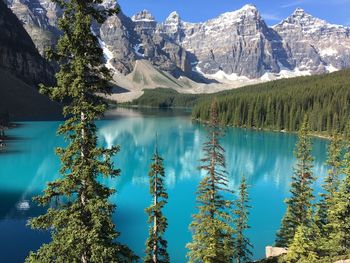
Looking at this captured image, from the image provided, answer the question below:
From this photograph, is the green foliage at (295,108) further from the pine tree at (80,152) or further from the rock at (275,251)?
the pine tree at (80,152)

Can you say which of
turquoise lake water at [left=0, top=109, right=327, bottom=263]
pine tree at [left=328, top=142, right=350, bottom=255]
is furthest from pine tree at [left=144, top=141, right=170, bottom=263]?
turquoise lake water at [left=0, top=109, right=327, bottom=263]

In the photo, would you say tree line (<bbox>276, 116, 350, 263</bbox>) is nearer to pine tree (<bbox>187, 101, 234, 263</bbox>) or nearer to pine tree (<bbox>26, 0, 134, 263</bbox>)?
pine tree (<bbox>187, 101, 234, 263</bbox>)

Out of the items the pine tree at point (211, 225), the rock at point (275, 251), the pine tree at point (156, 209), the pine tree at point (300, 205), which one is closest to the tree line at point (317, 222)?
the pine tree at point (300, 205)

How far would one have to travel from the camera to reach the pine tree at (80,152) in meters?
14.6

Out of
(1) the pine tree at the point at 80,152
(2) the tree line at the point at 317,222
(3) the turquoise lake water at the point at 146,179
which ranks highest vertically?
(1) the pine tree at the point at 80,152

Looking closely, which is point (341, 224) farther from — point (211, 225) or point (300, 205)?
point (211, 225)

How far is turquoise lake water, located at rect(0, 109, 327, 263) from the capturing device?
42431 millimetres

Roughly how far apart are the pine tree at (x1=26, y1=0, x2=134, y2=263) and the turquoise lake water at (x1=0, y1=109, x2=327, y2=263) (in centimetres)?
2380

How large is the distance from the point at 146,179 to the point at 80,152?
5854 centimetres

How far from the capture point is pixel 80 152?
1541cm

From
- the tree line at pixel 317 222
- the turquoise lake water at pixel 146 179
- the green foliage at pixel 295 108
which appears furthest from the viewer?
the green foliage at pixel 295 108

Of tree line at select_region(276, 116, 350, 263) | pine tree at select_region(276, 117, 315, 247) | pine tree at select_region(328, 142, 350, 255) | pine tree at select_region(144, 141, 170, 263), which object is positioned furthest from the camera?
pine tree at select_region(276, 117, 315, 247)

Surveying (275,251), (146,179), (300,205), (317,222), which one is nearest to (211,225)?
(275,251)

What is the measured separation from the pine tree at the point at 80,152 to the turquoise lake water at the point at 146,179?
2380 cm
